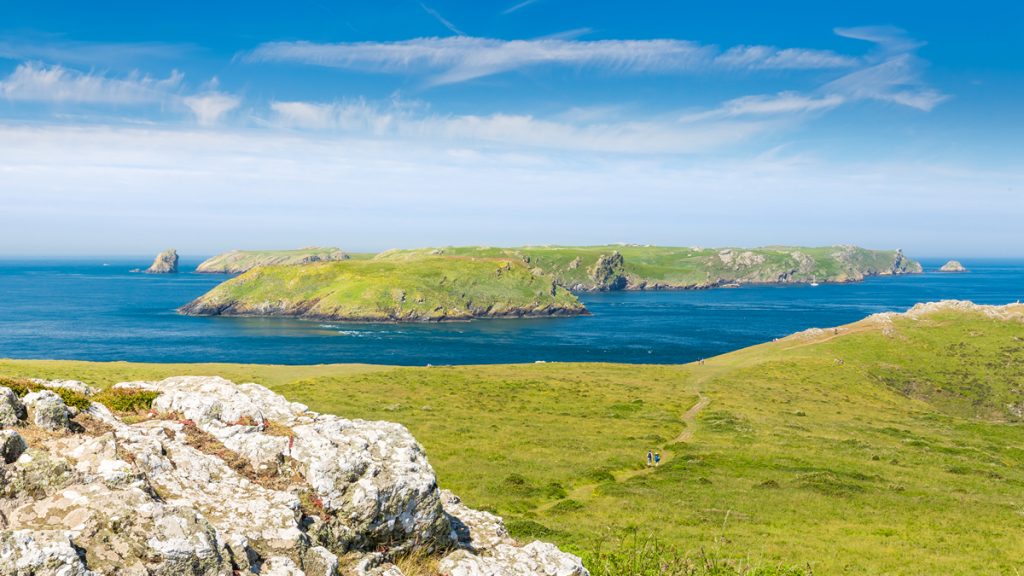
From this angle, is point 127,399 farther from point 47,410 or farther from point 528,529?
point 528,529

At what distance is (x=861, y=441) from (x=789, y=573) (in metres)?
48.4

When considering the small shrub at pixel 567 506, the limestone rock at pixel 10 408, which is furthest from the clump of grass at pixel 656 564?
the limestone rock at pixel 10 408

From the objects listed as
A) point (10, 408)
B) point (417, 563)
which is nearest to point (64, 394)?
point (10, 408)

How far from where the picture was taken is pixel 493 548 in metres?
17.5

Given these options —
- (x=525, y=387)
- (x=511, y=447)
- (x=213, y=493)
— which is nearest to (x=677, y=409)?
(x=525, y=387)

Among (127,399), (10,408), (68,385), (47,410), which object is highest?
(10,408)

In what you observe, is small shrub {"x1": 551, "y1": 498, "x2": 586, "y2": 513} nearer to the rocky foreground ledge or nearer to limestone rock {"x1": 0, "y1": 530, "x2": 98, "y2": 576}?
the rocky foreground ledge

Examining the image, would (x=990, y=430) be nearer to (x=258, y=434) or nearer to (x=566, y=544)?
(x=566, y=544)

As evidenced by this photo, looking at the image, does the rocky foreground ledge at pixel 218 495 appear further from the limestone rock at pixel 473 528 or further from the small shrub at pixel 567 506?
the small shrub at pixel 567 506

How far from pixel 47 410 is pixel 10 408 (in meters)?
0.68

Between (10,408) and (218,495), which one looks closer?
(10,408)

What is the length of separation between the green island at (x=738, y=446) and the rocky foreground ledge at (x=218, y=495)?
16.7 ft

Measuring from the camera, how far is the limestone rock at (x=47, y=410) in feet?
44.3

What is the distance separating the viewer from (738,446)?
5916cm
